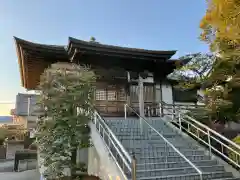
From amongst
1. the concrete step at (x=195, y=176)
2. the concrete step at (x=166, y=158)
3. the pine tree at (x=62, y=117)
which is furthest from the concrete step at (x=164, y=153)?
the pine tree at (x=62, y=117)

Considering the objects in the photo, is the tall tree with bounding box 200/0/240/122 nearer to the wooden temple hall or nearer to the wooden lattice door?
the wooden temple hall

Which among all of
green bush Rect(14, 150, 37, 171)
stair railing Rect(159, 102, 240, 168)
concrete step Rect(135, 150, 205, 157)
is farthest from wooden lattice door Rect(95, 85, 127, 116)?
green bush Rect(14, 150, 37, 171)

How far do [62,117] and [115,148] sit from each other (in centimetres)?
218

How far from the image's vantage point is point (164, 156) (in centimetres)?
684

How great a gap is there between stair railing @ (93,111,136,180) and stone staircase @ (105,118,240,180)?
1.08 ft

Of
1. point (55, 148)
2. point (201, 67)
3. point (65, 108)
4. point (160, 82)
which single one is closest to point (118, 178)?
point (55, 148)

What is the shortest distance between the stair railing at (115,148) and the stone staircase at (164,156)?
13.0 inches

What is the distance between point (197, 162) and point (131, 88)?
6.18 m

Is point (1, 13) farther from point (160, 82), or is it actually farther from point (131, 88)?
point (160, 82)

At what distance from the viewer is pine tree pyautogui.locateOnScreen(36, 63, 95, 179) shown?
6895 mm

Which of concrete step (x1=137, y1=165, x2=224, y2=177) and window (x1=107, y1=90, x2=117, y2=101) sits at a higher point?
window (x1=107, y1=90, x2=117, y2=101)

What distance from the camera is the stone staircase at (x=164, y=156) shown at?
19.5 feet

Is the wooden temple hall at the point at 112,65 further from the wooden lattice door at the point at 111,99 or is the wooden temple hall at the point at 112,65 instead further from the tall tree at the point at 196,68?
the tall tree at the point at 196,68

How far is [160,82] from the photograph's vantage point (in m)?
13.4
